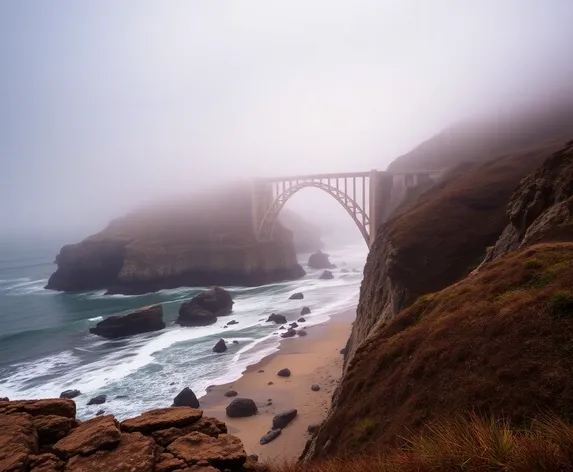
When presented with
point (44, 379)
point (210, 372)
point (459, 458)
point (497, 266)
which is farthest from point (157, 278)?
point (459, 458)

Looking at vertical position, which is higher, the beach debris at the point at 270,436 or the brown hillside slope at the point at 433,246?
the brown hillside slope at the point at 433,246

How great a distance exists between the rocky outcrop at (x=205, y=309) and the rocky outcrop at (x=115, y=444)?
42.0m

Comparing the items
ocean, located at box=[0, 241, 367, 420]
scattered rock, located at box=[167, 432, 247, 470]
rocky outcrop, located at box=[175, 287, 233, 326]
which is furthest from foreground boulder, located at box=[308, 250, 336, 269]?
scattered rock, located at box=[167, 432, 247, 470]

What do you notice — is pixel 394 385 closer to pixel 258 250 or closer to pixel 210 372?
pixel 210 372

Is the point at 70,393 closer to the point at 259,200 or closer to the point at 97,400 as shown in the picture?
the point at 97,400

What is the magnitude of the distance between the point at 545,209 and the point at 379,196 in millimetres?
36510

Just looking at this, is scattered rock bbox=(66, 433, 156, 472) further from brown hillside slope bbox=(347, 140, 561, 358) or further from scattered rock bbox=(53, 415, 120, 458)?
brown hillside slope bbox=(347, 140, 561, 358)

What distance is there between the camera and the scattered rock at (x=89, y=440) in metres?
5.46

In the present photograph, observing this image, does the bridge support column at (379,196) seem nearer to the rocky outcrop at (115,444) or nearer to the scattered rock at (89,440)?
the rocky outcrop at (115,444)

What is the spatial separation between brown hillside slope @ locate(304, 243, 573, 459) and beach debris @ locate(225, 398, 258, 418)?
39.3ft

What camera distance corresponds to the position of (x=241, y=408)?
22797 millimetres

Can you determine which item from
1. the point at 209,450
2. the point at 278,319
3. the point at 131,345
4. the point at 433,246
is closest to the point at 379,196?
the point at 278,319

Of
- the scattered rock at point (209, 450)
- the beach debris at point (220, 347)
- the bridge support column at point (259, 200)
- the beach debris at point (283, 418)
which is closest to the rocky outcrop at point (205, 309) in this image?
the beach debris at point (220, 347)

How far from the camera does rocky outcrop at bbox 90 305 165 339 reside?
44847mm
